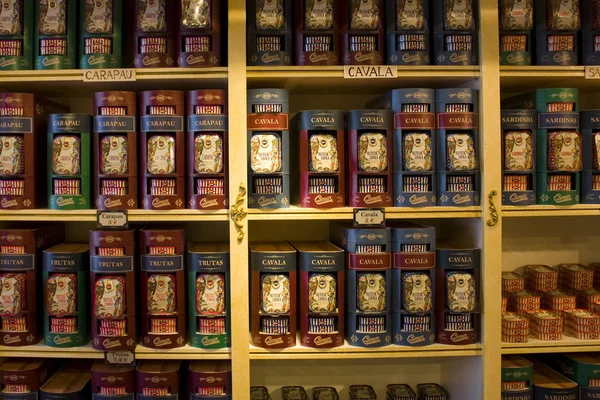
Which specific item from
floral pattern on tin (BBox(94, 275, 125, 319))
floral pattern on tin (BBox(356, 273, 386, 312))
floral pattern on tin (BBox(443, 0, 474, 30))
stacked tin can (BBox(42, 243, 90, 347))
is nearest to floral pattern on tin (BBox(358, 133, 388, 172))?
floral pattern on tin (BBox(356, 273, 386, 312))

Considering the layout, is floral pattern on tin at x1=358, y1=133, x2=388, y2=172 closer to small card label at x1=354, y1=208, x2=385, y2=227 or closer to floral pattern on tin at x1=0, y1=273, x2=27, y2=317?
small card label at x1=354, y1=208, x2=385, y2=227

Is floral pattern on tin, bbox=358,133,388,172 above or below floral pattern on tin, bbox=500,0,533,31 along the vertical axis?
below

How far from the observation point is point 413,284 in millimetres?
1830

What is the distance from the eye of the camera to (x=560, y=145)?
188cm

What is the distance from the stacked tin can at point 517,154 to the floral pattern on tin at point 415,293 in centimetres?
43

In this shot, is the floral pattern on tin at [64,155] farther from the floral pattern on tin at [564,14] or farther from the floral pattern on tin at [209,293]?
the floral pattern on tin at [564,14]

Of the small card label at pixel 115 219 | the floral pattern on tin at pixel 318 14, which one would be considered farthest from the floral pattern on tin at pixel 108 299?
the floral pattern on tin at pixel 318 14

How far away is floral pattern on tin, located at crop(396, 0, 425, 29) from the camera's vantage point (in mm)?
1854

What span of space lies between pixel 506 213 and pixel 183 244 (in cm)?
118

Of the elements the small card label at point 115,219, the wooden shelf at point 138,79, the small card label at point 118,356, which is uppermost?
the wooden shelf at point 138,79

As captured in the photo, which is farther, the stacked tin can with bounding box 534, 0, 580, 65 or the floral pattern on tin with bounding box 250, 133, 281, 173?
the stacked tin can with bounding box 534, 0, 580, 65

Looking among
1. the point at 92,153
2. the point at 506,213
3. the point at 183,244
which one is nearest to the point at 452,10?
the point at 506,213

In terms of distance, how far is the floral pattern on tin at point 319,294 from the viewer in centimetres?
182

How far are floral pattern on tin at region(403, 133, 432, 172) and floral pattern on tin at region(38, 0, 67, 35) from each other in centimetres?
132
